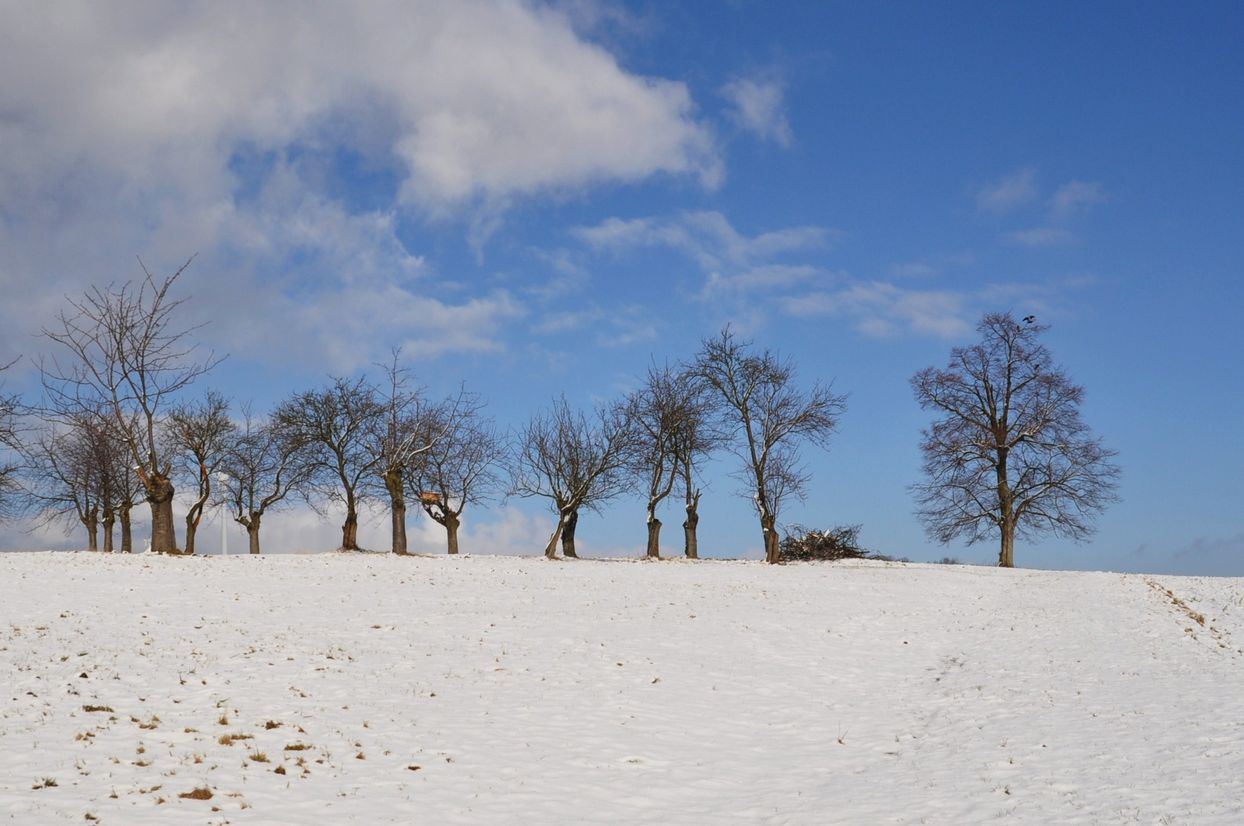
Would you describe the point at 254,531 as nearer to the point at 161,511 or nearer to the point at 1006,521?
the point at 161,511

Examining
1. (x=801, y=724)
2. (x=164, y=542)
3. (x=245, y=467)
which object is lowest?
(x=801, y=724)

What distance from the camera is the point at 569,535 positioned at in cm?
4788

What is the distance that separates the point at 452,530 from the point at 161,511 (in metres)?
16.6

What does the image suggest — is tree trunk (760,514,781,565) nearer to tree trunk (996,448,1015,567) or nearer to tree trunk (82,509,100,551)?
tree trunk (996,448,1015,567)

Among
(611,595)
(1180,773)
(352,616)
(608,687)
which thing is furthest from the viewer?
(611,595)

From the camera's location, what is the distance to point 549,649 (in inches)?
738

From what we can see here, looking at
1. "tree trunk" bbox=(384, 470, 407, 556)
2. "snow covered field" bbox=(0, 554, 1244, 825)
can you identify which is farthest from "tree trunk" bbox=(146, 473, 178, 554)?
"tree trunk" bbox=(384, 470, 407, 556)

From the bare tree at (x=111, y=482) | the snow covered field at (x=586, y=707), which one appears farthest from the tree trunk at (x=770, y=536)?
the bare tree at (x=111, y=482)

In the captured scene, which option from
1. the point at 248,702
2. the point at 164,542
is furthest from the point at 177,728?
the point at 164,542

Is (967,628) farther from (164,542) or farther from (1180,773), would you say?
(164,542)

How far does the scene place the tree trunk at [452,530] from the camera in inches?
1891

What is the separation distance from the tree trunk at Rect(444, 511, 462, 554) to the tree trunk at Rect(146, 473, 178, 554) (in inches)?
612

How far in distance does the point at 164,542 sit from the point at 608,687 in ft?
82.4

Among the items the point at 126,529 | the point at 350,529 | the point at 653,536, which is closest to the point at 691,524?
the point at 653,536
